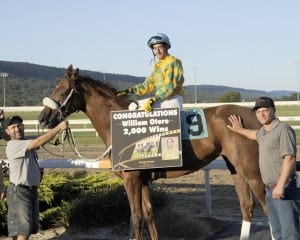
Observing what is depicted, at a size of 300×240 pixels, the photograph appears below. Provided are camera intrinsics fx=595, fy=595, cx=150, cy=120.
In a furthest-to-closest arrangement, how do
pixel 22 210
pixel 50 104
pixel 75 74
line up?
pixel 75 74
pixel 50 104
pixel 22 210

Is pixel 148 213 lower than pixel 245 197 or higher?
lower

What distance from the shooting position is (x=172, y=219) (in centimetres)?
793

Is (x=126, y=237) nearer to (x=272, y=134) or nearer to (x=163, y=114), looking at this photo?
(x=163, y=114)

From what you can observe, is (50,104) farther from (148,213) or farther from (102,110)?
(148,213)

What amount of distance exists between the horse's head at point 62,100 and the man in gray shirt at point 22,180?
966mm

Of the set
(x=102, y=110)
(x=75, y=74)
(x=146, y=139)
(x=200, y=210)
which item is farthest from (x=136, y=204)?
(x=200, y=210)

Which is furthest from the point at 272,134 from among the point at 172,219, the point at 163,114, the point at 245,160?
the point at 172,219

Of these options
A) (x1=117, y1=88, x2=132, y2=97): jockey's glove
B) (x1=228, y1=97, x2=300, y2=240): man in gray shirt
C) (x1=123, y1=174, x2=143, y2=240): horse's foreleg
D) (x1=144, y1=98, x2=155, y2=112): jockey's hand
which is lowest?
(x1=123, y1=174, x2=143, y2=240): horse's foreleg

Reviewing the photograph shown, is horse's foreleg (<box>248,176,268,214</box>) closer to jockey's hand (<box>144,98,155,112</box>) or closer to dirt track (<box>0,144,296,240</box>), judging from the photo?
dirt track (<box>0,144,296,240</box>)

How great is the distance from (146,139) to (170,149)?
319mm

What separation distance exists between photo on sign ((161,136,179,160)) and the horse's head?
1229 millimetres

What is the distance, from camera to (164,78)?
23.1 feet

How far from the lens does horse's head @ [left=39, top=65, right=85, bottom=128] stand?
23.4 feet

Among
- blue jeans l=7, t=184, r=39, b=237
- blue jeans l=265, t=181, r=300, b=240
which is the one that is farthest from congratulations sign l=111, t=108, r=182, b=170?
blue jeans l=265, t=181, r=300, b=240
